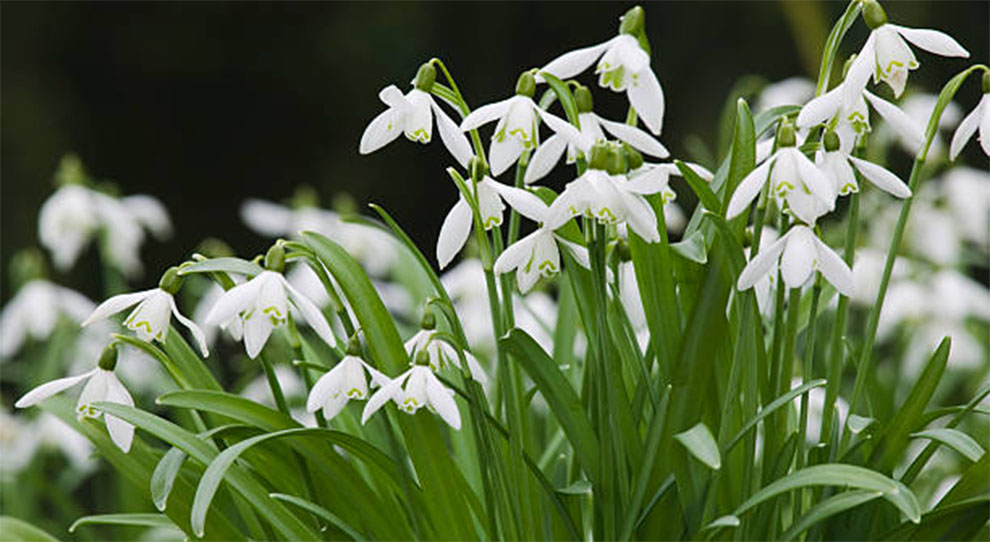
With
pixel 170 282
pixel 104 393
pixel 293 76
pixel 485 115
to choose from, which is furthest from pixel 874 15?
pixel 293 76

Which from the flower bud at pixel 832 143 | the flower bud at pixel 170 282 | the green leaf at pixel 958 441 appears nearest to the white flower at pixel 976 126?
the flower bud at pixel 832 143

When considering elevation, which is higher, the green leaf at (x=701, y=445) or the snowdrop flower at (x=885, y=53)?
the snowdrop flower at (x=885, y=53)

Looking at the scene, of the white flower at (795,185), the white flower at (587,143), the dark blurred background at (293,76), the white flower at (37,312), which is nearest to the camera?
the white flower at (795,185)

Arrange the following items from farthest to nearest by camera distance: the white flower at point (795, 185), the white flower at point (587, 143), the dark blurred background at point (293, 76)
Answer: the dark blurred background at point (293, 76) → the white flower at point (587, 143) → the white flower at point (795, 185)

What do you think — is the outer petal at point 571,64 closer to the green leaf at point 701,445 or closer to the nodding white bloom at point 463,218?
the nodding white bloom at point 463,218

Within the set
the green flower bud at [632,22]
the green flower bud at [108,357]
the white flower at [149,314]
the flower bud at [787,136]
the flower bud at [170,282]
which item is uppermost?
the green flower bud at [632,22]

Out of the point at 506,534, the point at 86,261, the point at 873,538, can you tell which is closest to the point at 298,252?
the point at 506,534

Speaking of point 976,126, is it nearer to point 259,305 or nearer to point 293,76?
point 259,305

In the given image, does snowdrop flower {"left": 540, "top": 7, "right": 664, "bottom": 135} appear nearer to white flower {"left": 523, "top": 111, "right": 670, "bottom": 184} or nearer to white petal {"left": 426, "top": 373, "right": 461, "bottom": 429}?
white flower {"left": 523, "top": 111, "right": 670, "bottom": 184}
